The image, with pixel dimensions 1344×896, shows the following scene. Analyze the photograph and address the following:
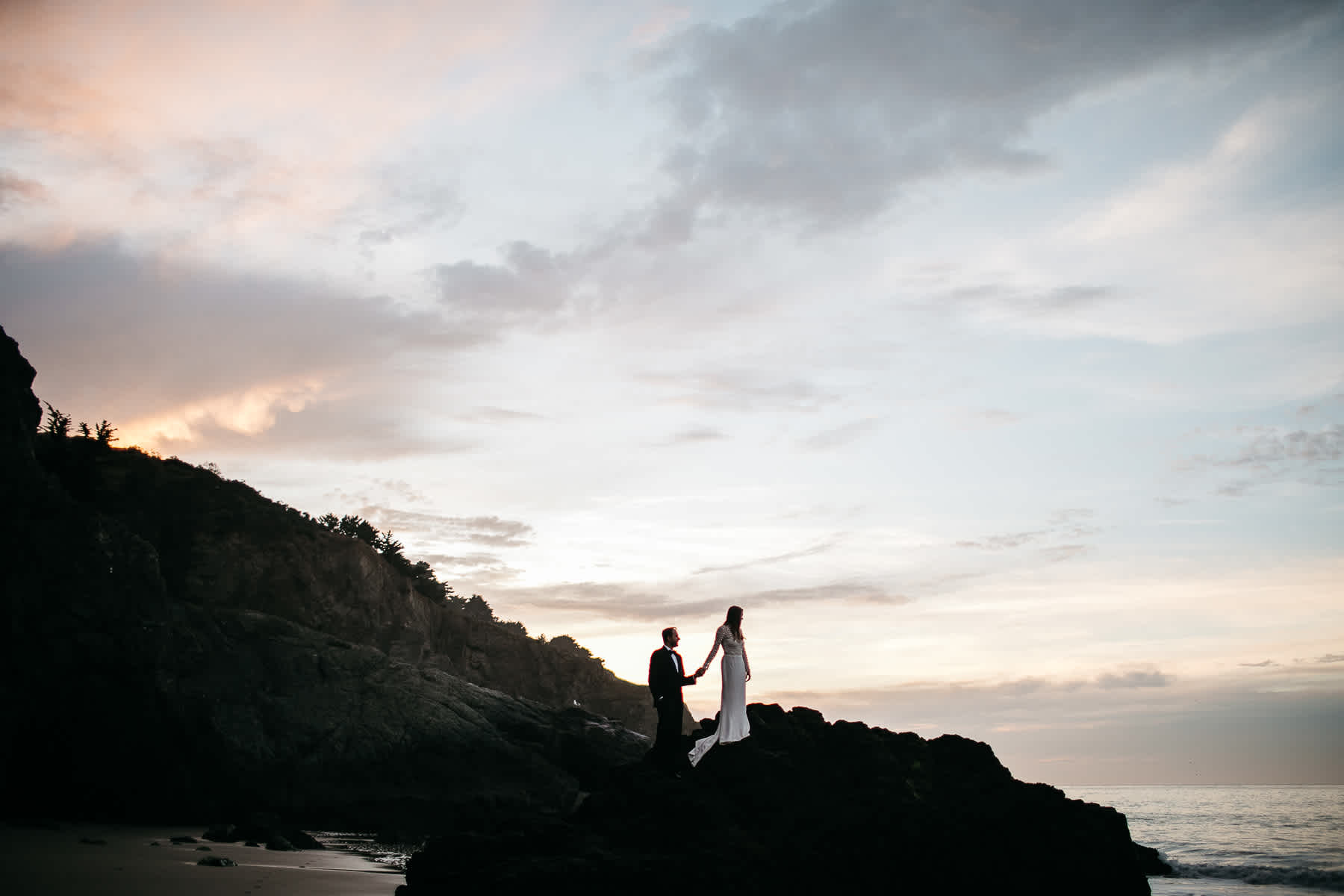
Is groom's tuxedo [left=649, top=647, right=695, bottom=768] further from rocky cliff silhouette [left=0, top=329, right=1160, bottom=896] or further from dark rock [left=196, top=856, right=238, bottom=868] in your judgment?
dark rock [left=196, top=856, right=238, bottom=868]

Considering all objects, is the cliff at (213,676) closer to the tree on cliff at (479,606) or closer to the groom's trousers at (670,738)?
the groom's trousers at (670,738)

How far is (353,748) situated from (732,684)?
16720mm

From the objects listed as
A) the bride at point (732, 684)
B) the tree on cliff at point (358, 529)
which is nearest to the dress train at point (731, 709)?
the bride at point (732, 684)

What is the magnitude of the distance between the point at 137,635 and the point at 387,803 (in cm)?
849

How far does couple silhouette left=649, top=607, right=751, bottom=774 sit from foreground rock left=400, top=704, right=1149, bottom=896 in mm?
365

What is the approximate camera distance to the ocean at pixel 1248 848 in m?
25.9

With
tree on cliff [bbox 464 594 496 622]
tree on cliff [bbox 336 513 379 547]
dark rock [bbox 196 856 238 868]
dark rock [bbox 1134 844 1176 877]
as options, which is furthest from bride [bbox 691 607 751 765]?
tree on cliff [bbox 464 594 496 622]

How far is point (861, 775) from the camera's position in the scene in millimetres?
13383

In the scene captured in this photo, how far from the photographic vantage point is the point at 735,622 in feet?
45.0

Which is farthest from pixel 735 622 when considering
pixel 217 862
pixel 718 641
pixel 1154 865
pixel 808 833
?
pixel 1154 865

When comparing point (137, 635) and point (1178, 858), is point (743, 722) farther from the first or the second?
point (1178, 858)

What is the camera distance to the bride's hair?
44.8 feet

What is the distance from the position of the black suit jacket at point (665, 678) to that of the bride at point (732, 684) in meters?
0.55

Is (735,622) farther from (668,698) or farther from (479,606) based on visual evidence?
(479,606)
